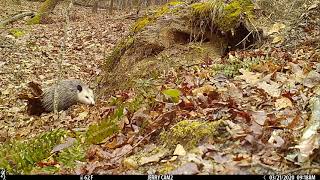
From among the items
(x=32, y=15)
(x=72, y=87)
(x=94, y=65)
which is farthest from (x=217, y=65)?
(x=32, y=15)

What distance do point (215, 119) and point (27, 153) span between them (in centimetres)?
194

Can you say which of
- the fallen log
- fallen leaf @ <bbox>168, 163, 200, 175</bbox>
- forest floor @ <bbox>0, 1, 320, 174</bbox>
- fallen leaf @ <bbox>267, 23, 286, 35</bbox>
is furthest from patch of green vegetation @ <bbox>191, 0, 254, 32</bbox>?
the fallen log

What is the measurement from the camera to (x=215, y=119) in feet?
12.8

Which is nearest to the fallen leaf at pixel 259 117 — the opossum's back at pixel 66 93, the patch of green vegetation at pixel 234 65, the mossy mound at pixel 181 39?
the patch of green vegetation at pixel 234 65

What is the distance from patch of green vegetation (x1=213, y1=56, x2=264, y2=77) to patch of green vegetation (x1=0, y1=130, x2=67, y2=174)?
224cm

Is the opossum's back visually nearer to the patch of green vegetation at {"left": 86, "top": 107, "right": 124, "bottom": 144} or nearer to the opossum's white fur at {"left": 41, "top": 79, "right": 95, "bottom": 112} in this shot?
the opossum's white fur at {"left": 41, "top": 79, "right": 95, "bottom": 112}

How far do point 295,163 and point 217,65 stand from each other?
10.7 feet

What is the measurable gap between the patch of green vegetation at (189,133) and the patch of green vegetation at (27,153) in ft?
4.31

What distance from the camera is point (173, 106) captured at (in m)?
4.57

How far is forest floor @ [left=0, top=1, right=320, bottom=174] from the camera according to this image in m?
3.18

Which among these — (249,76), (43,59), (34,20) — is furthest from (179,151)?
(34,20)

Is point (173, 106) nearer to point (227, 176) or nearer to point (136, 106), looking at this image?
point (136, 106)

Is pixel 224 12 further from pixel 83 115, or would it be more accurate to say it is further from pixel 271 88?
pixel 271 88

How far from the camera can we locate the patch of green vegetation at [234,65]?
5715mm
